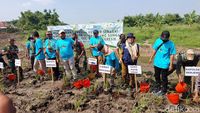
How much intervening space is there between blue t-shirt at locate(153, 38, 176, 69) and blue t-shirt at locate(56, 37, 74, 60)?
9.78ft

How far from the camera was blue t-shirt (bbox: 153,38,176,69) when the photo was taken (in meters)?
7.95

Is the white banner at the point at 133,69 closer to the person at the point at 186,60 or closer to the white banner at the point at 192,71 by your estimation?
the person at the point at 186,60

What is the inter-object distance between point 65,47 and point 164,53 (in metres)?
3.27

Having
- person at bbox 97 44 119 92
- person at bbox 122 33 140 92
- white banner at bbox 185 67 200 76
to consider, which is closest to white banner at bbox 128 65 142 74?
person at bbox 122 33 140 92

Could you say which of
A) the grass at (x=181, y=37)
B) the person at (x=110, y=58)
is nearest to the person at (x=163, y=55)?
the person at (x=110, y=58)

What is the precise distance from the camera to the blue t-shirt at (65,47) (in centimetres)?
1005

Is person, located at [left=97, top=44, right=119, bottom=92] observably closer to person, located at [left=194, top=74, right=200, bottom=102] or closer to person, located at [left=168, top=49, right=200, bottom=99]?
person, located at [left=168, top=49, right=200, bottom=99]

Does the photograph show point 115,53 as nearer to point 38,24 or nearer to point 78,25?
point 78,25

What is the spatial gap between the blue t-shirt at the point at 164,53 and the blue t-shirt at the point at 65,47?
298 centimetres

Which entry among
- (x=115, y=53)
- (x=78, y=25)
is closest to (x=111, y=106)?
(x=115, y=53)

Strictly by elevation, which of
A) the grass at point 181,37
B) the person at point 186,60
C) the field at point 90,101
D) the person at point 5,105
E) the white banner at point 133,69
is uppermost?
the person at point 5,105

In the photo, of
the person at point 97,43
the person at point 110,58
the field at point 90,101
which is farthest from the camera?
the person at point 97,43

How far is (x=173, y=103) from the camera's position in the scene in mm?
7230

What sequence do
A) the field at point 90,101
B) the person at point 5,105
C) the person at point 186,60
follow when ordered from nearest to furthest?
1. the person at point 5,105
2. the field at point 90,101
3. the person at point 186,60
